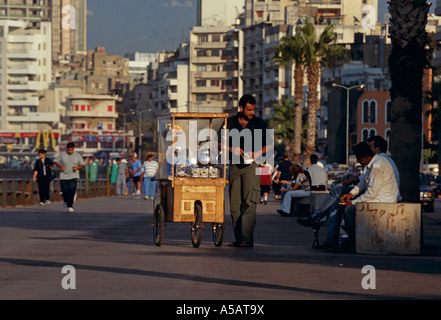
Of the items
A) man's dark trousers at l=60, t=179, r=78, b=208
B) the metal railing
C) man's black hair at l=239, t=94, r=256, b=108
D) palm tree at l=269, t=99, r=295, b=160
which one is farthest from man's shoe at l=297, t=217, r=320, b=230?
palm tree at l=269, t=99, r=295, b=160

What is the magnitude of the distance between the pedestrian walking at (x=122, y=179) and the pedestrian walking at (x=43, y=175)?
13.6 m

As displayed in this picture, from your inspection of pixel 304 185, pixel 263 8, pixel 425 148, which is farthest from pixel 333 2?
pixel 304 185

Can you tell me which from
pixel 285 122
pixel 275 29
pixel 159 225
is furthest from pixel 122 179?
pixel 275 29

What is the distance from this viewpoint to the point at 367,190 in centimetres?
1536

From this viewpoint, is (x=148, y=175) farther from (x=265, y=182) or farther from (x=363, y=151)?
(x=363, y=151)

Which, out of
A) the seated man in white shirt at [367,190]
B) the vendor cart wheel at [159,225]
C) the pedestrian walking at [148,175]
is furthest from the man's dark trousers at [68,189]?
the seated man in white shirt at [367,190]

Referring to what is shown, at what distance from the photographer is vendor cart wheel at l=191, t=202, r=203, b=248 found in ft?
51.6

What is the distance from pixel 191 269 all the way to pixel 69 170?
16.3 metres

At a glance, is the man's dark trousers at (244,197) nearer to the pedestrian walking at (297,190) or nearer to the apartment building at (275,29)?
the pedestrian walking at (297,190)

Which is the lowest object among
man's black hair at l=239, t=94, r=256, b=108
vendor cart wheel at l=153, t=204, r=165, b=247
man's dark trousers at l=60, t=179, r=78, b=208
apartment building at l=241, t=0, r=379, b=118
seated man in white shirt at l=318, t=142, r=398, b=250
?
man's dark trousers at l=60, t=179, r=78, b=208

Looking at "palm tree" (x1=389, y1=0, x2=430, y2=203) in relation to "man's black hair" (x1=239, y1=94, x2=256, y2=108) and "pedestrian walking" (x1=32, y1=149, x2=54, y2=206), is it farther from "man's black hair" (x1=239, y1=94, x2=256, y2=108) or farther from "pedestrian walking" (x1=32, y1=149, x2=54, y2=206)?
"pedestrian walking" (x1=32, y1=149, x2=54, y2=206)

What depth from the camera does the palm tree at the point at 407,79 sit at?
2058 cm

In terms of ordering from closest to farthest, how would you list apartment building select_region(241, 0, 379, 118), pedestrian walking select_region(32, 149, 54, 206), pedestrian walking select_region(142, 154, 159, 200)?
pedestrian walking select_region(32, 149, 54, 206), pedestrian walking select_region(142, 154, 159, 200), apartment building select_region(241, 0, 379, 118)
